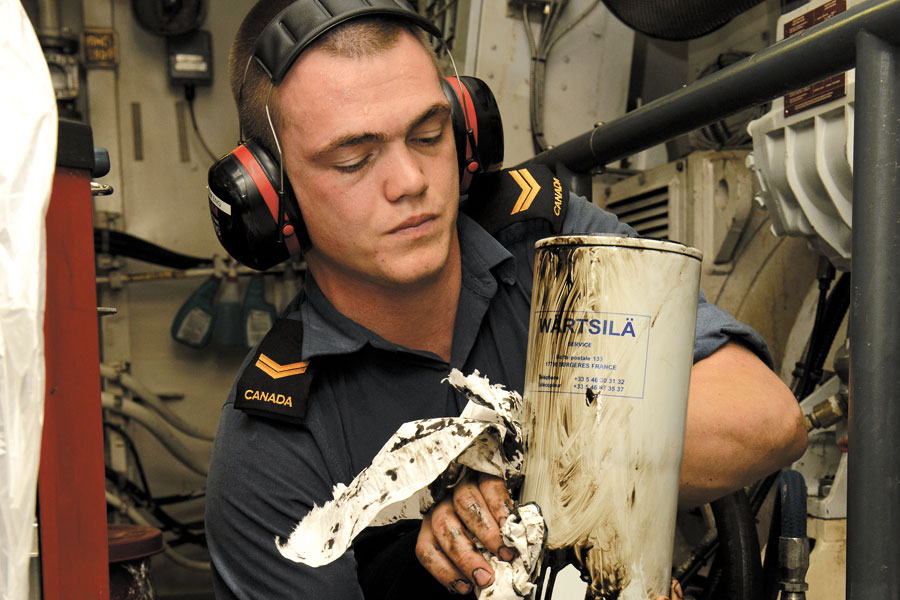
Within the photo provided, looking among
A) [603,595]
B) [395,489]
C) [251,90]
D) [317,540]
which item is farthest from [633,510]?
[251,90]

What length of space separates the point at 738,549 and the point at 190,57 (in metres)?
3.15

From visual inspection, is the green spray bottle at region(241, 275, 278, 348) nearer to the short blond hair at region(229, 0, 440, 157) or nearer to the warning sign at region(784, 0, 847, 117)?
the short blond hair at region(229, 0, 440, 157)

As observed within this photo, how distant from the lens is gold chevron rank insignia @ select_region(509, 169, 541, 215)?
128 cm

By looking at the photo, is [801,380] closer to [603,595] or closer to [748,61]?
[748,61]

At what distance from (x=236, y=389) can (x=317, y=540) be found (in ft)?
1.16

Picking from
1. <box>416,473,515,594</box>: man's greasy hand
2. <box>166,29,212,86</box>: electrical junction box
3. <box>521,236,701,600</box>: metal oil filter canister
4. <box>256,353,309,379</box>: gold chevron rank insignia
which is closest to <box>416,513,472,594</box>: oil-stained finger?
<box>416,473,515,594</box>: man's greasy hand

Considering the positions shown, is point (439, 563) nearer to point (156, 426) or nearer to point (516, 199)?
point (516, 199)

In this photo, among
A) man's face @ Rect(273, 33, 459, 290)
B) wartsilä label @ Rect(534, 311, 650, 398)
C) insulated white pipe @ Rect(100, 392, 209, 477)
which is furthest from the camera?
insulated white pipe @ Rect(100, 392, 209, 477)

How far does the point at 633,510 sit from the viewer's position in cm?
66

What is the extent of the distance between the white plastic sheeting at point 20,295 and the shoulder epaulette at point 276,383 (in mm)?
530

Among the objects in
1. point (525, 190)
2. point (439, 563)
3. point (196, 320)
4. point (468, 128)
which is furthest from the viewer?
point (196, 320)

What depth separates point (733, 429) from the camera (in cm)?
87

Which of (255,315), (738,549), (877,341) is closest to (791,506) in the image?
(738,549)

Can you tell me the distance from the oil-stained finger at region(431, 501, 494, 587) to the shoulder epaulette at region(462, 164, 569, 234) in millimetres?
618
